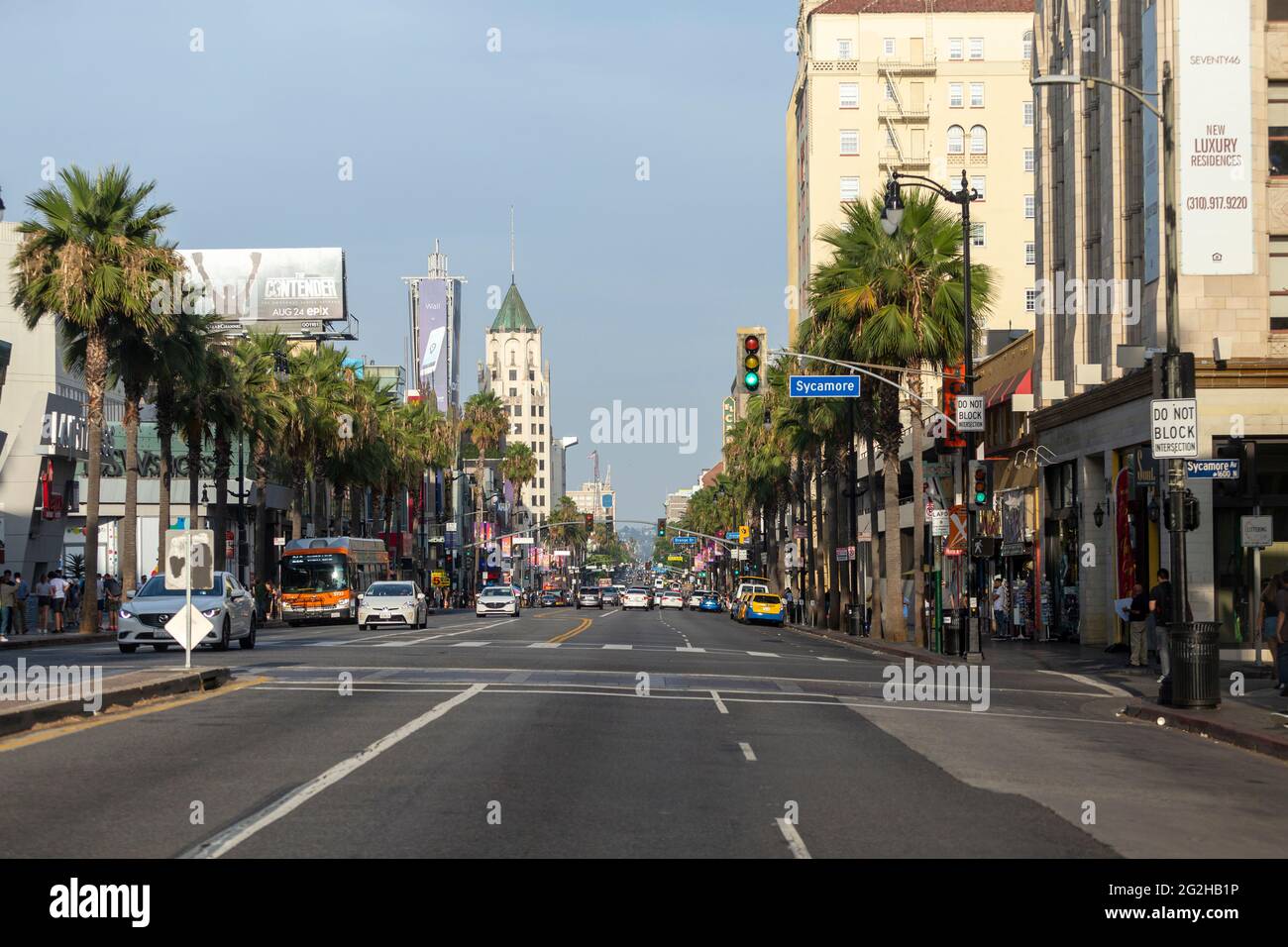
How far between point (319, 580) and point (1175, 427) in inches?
1855

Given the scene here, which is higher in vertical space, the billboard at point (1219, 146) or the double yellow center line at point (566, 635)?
the billboard at point (1219, 146)

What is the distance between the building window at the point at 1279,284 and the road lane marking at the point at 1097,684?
9.11m

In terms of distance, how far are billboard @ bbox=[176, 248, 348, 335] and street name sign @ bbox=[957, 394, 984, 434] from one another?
72150 mm

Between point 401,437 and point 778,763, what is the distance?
7257cm

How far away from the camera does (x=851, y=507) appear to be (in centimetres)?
5962

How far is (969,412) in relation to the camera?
35969 millimetres

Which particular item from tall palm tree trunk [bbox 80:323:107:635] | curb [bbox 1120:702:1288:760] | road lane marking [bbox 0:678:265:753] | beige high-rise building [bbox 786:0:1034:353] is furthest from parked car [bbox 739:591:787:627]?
road lane marking [bbox 0:678:265:753]

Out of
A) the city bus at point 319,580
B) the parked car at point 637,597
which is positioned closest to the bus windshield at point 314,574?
the city bus at point 319,580

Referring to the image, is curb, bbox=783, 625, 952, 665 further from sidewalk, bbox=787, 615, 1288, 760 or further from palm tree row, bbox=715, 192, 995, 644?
palm tree row, bbox=715, 192, 995, 644

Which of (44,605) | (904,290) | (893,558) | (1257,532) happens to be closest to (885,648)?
(893,558)

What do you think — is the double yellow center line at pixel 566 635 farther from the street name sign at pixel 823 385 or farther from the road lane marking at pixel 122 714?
the road lane marking at pixel 122 714

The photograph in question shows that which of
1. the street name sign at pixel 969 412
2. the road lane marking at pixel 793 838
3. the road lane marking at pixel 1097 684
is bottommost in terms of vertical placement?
the road lane marking at pixel 1097 684

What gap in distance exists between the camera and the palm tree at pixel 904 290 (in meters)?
43.8
